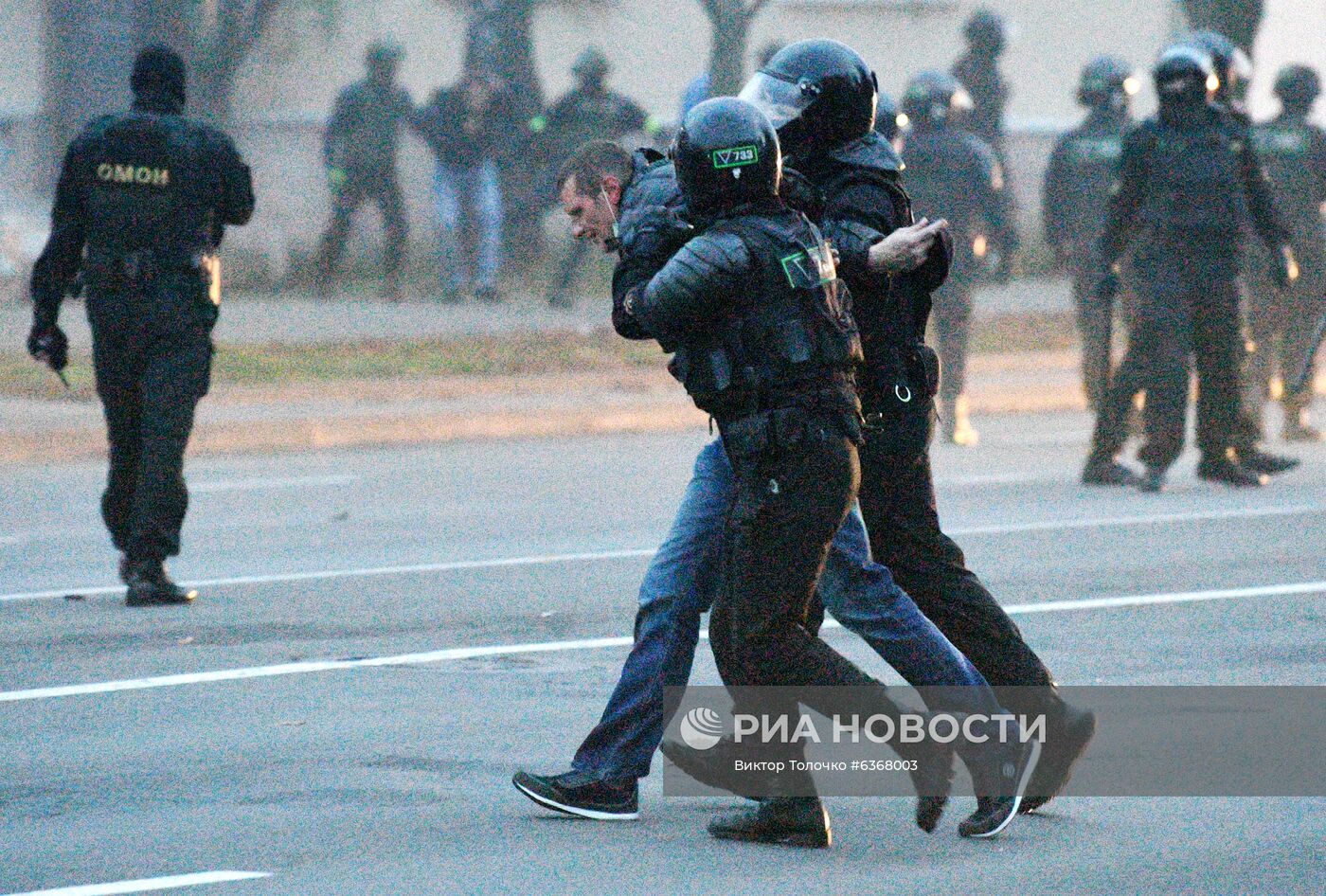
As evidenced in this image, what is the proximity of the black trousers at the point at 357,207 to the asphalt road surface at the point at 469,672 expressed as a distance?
8.04 metres

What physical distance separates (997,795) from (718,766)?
0.67 metres

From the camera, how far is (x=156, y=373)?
9172 millimetres

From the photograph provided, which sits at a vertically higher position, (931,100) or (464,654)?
(931,100)

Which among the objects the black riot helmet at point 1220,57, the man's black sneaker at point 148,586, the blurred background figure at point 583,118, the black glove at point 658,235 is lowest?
the man's black sneaker at point 148,586

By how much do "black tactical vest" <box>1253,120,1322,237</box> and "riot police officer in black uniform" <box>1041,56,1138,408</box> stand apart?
0.85 metres

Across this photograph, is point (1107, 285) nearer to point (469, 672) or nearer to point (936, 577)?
point (469, 672)

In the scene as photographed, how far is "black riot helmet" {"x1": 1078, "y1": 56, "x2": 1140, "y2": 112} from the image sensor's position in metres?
15.3

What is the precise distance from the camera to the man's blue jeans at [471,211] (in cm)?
2136

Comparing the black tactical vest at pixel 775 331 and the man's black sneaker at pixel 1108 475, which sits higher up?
the black tactical vest at pixel 775 331

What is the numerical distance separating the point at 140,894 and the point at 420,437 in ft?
35.5

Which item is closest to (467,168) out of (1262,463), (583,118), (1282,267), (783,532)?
(583,118)

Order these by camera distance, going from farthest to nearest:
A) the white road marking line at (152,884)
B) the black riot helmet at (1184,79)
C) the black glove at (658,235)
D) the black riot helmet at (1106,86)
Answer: the black riot helmet at (1106,86) < the black riot helmet at (1184,79) < the black glove at (658,235) < the white road marking line at (152,884)

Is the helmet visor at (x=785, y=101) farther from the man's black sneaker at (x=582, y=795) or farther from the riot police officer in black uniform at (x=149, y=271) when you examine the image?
the riot police officer in black uniform at (x=149, y=271)

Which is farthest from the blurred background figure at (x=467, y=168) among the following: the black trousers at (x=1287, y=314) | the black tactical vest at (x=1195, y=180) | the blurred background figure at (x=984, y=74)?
the black tactical vest at (x=1195, y=180)
